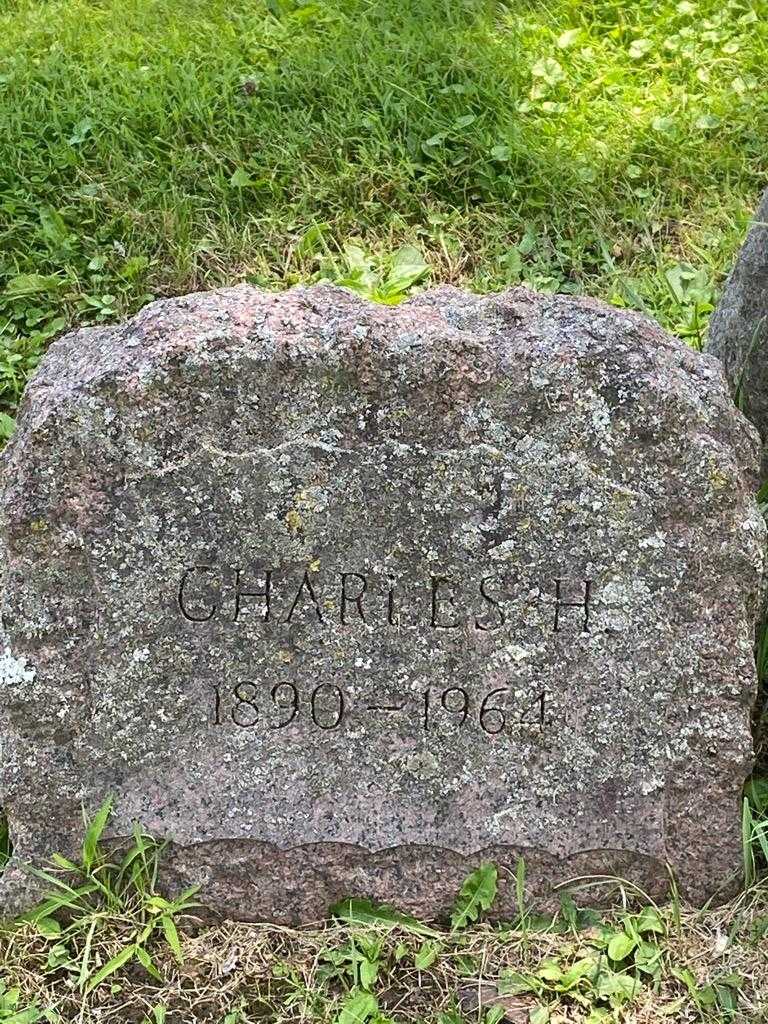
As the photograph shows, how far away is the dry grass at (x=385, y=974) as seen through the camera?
2.30m

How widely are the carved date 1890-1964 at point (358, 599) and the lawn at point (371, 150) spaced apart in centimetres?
147

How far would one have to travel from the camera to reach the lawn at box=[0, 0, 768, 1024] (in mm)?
3957

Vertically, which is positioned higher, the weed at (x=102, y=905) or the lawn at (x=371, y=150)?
the lawn at (x=371, y=150)

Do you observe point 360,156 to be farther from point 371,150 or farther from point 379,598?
point 379,598

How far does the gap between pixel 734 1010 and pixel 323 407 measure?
4.18 ft

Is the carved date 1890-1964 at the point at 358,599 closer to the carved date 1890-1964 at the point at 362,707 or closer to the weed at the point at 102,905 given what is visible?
the carved date 1890-1964 at the point at 362,707

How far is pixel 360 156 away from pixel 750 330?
158cm

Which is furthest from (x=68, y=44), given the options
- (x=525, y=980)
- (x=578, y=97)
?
(x=525, y=980)

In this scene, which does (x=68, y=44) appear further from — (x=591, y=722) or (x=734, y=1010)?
(x=734, y=1010)

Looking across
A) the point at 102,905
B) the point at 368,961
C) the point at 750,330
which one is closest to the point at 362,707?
the point at 368,961

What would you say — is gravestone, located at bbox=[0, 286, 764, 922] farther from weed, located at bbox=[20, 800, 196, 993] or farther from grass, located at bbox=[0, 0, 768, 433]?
grass, located at bbox=[0, 0, 768, 433]

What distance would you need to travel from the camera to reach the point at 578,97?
14.7ft

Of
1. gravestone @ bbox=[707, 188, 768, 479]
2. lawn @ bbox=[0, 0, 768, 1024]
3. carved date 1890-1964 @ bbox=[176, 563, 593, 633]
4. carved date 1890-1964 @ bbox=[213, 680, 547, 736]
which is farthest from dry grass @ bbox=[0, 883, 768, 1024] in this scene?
lawn @ bbox=[0, 0, 768, 1024]

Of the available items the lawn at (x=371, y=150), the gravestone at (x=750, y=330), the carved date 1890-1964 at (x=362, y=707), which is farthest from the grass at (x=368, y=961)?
the lawn at (x=371, y=150)
